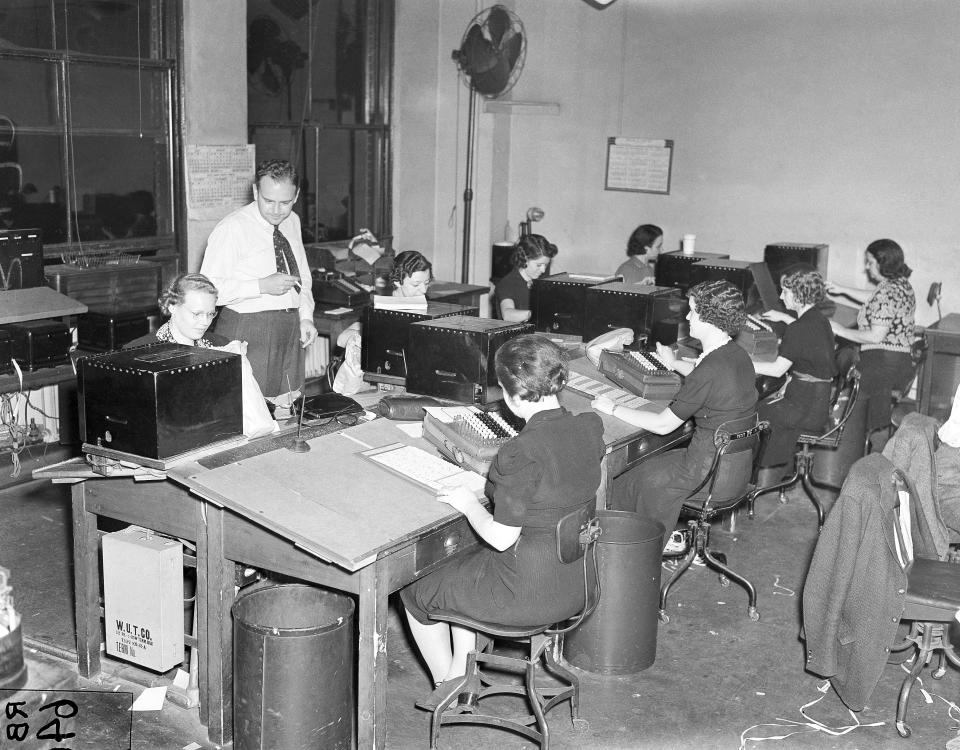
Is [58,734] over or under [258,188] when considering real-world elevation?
under

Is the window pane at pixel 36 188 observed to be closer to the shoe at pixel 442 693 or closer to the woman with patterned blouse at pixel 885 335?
the shoe at pixel 442 693

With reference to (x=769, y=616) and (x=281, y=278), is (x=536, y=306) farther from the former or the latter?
(x=769, y=616)

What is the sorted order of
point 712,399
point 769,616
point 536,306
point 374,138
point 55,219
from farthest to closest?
1. point 374,138
2. point 55,219
3. point 536,306
4. point 769,616
5. point 712,399

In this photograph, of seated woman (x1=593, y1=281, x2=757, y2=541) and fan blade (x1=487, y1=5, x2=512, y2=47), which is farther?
fan blade (x1=487, y1=5, x2=512, y2=47)

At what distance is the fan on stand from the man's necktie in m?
3.38

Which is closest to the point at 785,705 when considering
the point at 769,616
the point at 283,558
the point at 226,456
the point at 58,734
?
the point at 769,616

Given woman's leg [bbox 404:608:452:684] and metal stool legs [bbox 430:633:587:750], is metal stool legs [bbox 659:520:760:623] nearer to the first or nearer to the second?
metal stool legs [bbox 430:633:587:750]

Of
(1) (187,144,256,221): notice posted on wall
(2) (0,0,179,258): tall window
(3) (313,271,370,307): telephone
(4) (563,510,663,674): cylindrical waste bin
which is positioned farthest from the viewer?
(3) (313,271,370,307): telephone

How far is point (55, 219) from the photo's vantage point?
20.2 feet

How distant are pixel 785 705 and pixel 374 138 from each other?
5.78 m

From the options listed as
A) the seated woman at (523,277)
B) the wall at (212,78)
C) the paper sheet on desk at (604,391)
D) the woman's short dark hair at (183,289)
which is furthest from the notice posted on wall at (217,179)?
the paper sheet on desk at (604,391)

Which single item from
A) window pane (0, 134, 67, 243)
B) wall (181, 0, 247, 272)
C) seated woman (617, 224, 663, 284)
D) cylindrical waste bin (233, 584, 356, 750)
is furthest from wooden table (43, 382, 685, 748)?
seated woman (617, 224, 663, 284)

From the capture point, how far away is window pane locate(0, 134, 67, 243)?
19.5ft

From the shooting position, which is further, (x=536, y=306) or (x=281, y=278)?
(x=536, y=306)
